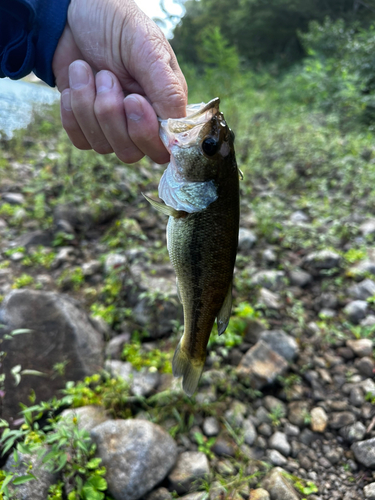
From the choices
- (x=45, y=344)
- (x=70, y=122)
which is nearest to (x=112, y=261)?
(x=45, y=344)

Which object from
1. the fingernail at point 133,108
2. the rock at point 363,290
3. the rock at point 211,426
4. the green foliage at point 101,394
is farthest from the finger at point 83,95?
the rock at point 363,290

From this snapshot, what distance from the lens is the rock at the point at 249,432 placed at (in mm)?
2336

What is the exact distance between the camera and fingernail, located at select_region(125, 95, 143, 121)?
1.71 metres

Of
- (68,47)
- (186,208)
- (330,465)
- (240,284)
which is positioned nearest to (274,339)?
(240,284)

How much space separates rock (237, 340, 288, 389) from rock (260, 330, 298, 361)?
0.20ft

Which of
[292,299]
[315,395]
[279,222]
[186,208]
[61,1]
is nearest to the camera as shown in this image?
[186,208]

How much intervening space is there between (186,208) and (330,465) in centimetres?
209

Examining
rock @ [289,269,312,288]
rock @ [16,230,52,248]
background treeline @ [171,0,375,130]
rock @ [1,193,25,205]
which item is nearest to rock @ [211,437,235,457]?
rock @ [289,269,312,288]

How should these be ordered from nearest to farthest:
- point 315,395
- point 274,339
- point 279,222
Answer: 1. point 315,395
2. point 274,339
3. point 279,222

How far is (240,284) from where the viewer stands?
350cm

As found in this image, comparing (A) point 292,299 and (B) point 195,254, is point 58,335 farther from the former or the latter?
(A) point 292,299

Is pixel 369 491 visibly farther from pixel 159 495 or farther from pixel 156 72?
pixel 156 72

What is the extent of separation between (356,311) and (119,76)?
3.10 m

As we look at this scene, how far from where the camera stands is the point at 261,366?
2.69 metres
